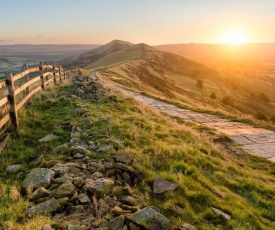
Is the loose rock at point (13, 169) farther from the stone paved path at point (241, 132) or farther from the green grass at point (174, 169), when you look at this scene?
the stone paved path at point (241, 132)

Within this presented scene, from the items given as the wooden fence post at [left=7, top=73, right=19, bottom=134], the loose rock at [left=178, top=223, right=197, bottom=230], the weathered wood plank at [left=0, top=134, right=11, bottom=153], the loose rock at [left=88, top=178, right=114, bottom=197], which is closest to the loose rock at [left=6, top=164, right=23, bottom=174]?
the weathered wood plank at [left=0, top=134, right=11, bottom=153]

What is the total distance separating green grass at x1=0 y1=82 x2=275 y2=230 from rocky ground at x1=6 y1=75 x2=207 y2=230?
0.23 metres

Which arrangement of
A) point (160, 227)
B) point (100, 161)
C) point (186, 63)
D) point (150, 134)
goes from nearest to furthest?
point (160, 227)
point (100, 161)
point (150, 134)
point (186, 63)

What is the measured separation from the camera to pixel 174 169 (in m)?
7.41

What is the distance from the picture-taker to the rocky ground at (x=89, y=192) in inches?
193

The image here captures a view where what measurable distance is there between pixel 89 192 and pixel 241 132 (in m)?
10.7

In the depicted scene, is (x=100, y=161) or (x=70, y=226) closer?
(x=70, y=226)

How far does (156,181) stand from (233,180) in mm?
2448

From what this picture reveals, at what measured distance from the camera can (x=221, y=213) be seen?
5.80 meters

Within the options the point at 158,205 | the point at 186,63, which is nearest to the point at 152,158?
the point at 158,205

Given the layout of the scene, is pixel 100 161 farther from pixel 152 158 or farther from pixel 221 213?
pixel 221 213

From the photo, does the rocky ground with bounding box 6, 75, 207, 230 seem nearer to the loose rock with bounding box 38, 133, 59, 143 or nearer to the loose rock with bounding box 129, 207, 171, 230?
the loose rock with bounding box 129, 207, 171, 230

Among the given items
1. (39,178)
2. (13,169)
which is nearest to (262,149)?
(39,178)

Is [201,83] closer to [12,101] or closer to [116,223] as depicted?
[12,101]
